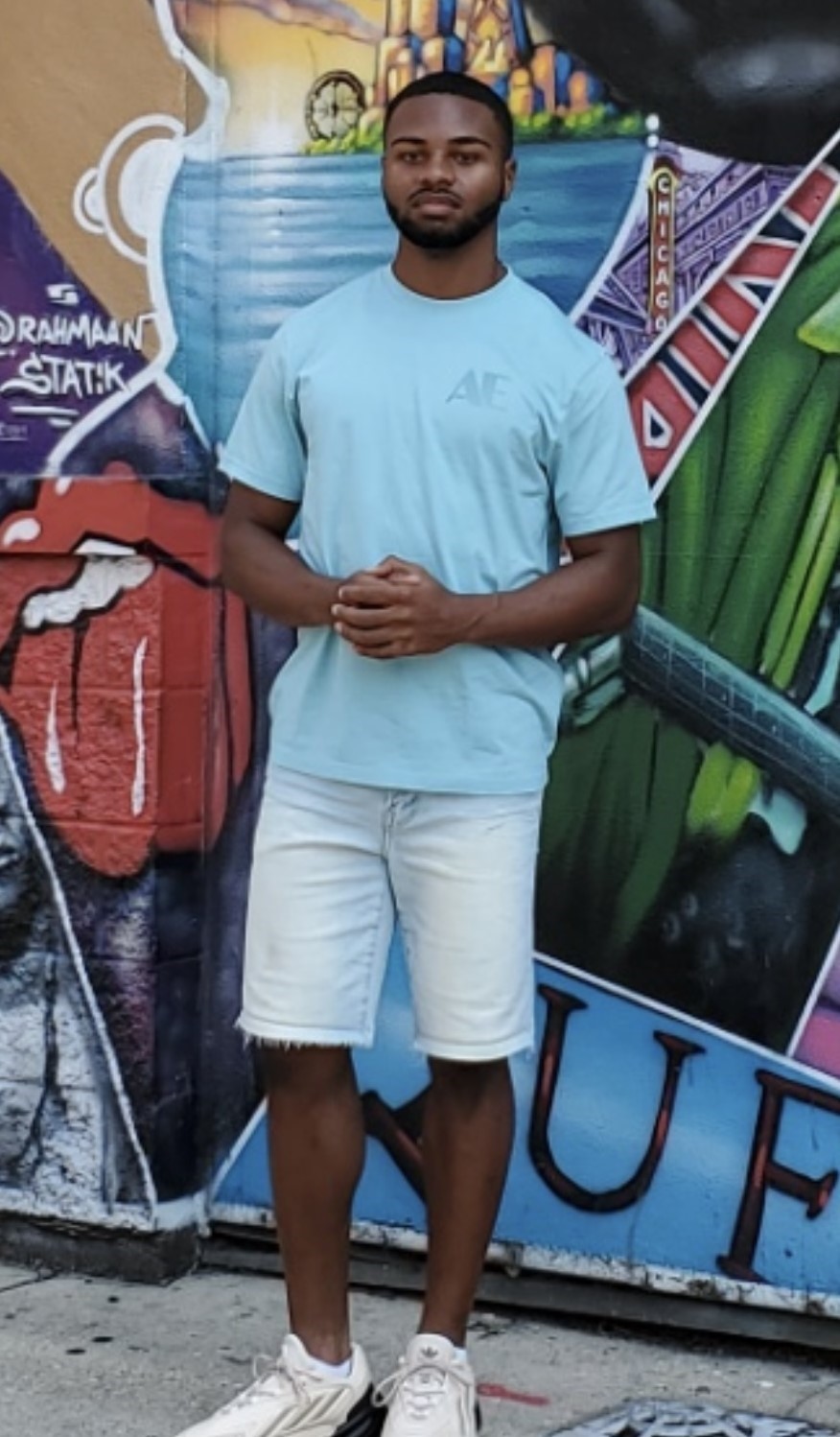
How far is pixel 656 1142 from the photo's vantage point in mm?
4168

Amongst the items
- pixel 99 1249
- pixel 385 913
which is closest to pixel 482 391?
pixel 385 913

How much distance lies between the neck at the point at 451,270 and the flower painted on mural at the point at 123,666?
3.46ft

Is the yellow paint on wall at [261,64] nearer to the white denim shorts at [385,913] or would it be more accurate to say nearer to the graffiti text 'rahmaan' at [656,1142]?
the white denim shorts at [385,913]

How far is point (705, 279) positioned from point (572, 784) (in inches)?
36.0

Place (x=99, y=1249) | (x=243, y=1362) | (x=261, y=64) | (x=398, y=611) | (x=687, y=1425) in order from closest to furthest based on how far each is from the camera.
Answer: (x=398, y=611), (x=687, y=1425), (x=243, y=1362), (x=261, y=64), (x=99, y=1249)

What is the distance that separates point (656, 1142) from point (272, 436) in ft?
4.84

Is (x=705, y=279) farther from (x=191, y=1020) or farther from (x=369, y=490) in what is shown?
(x=191, y=1020)

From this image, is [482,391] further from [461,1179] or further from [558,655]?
[461,1179]

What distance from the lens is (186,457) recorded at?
4.38 m

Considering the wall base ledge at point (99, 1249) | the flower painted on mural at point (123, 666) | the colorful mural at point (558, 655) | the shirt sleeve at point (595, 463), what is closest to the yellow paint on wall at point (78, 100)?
the colorful mural at point (558, 655)

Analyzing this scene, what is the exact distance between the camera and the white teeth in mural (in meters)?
4.39

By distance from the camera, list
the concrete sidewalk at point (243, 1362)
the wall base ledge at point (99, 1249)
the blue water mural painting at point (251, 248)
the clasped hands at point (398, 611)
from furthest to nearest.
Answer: the wall base ledge at point (99, 1249)
the blue water mural painting at point (251, 248)
the concrete sidewalk at point (243, 1362)
the clasped hands at point (398, 611)

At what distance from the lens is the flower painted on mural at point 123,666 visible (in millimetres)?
4387

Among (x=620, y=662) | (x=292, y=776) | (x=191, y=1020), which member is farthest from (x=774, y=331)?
(x=191, y=1020)
